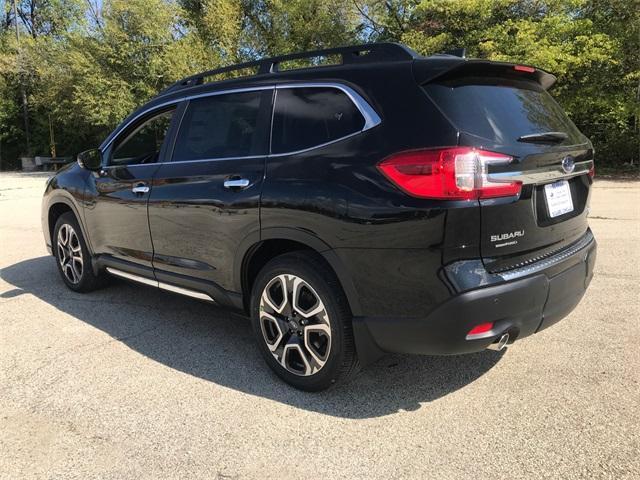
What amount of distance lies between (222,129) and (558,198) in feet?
7.13

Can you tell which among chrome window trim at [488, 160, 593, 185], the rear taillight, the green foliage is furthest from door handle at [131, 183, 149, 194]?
the green foliage

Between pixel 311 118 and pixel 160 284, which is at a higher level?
pixel 311 118

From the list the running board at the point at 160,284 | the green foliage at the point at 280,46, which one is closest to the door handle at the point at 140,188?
the running board at the point at 160,284

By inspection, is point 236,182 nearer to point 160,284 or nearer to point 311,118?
point 311,118

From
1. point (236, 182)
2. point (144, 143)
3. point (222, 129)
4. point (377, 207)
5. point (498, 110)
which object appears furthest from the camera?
point (144, 143)

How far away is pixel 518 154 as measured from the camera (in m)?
2.61

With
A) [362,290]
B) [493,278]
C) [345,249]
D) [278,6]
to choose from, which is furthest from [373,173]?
[278,6]

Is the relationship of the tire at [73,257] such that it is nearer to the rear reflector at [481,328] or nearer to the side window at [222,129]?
the side window at [222,129]

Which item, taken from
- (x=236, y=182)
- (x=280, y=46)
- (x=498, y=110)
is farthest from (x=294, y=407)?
(x=280, y=46)

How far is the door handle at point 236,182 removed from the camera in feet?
10.6

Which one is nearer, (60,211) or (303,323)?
(303,323)

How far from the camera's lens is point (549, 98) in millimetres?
3336

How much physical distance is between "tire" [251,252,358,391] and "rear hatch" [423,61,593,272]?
862 millimetres

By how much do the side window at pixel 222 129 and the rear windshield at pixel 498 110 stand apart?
1.18m
